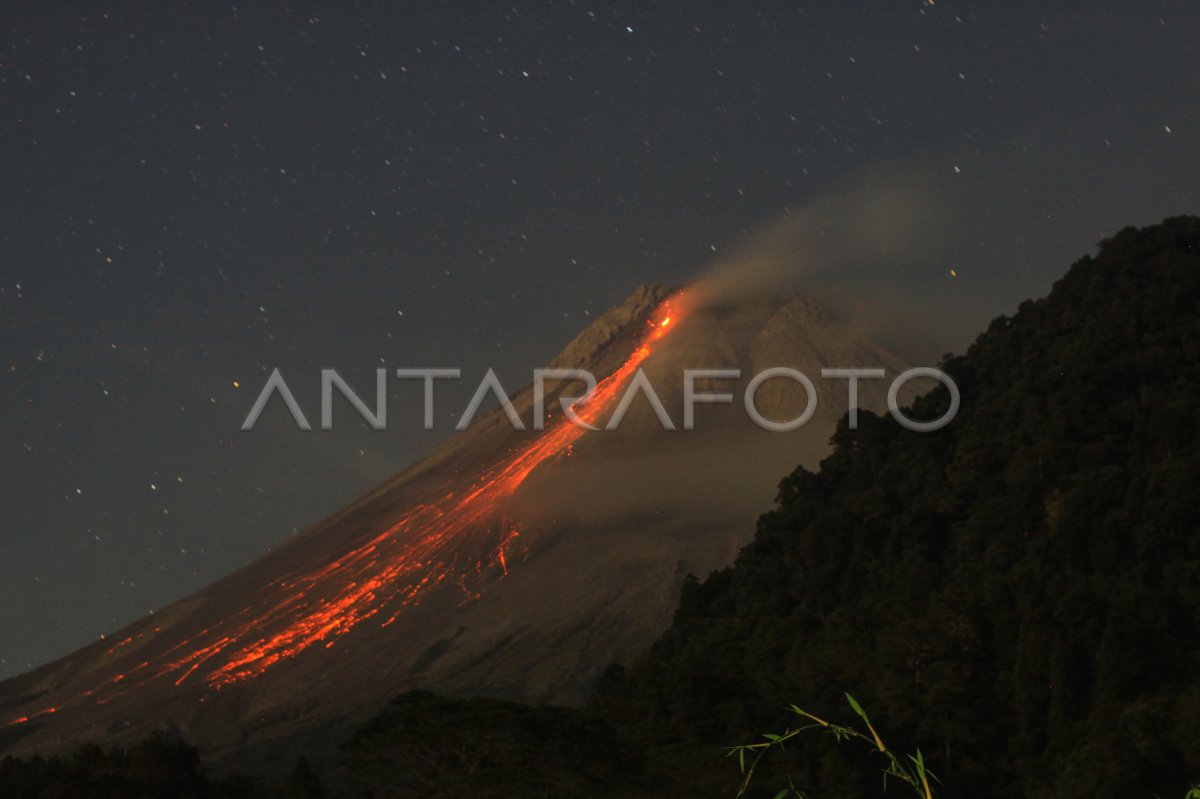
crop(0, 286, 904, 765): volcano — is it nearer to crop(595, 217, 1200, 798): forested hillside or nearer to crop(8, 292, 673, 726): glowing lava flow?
crop(8, 292, 673, 726): glowing lava flow

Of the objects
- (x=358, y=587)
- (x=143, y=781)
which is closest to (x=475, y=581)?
(x=358, y=587)

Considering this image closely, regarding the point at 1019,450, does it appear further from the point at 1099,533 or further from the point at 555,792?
the point at 555,792

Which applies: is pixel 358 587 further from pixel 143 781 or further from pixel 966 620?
pixel 966 620

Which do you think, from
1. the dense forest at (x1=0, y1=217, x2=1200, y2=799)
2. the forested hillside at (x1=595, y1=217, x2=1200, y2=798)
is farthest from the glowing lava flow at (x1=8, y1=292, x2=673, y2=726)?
the forested hillside at (x1=595, y1=217, x2=1200, y2=798)

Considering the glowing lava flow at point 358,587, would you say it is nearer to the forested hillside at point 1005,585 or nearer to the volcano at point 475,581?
the volcano at point 475,581

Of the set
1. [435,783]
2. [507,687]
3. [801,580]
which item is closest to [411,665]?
[507,687]

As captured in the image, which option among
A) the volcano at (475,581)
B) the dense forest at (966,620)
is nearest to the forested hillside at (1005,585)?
the dense forest at (966,620)
